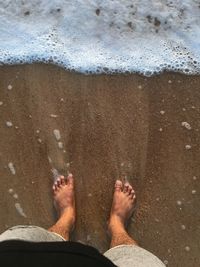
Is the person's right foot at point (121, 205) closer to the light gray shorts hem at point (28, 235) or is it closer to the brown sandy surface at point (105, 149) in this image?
the brown sandy surface at point (105, 149)

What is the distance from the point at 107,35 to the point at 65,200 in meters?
0.78

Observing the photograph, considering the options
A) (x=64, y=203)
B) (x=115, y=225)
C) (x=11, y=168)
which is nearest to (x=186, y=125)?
(x=115, y=225)

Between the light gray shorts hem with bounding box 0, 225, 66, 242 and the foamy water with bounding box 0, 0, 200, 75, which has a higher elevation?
the foamy water with bounding box 0, 0, 200, 75

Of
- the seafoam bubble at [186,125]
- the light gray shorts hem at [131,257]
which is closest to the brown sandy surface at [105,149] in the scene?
the seafoam bubble at [186,125]

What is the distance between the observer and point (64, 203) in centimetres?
191

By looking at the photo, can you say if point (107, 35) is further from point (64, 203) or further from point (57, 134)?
point (64, 203)

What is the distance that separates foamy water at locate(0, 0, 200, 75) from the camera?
6.36 ft

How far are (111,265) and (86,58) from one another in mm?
967

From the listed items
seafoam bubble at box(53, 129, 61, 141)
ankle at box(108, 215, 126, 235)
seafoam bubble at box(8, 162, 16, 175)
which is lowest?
ankle at box(108, 215, 126, 235)

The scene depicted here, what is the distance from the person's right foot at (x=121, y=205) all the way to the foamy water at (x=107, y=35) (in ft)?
1.73

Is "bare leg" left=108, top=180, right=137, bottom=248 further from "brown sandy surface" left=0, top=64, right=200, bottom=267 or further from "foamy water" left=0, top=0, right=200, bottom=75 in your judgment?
"foamy water" left=0, top=0, right=200, bottom=75

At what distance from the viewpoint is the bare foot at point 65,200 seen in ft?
6.19

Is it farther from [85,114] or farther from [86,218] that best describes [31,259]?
[85,114]

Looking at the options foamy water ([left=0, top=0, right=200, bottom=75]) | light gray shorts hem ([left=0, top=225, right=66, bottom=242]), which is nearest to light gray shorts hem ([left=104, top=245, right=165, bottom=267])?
light gray shorts hem ([left=0, top=225, right=66, bottom=242])
